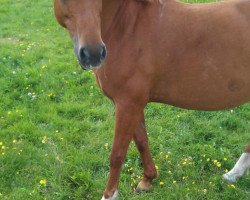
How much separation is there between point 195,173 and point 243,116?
1.36 m

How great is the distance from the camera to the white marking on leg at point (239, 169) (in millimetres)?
4012

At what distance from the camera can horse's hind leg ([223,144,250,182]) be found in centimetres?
401

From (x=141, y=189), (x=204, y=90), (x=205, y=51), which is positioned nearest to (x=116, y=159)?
(x=141, y=189)

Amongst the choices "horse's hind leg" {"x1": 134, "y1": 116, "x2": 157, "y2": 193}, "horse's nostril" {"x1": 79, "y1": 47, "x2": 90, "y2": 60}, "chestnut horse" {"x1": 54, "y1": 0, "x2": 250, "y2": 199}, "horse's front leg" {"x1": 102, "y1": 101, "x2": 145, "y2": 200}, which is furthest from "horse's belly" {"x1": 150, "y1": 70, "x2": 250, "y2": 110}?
"horse's nostril" {"x1": 79, "y1": 47, "x2": 90, "y2": 60}

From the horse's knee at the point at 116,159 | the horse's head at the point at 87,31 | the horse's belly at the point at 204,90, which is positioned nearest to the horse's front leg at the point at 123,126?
the horse's knee at the point at 116,159

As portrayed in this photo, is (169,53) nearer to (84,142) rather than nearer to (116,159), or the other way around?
(116,159)

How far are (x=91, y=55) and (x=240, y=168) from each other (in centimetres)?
218

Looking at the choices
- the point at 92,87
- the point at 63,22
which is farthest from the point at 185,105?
the point at 92,87

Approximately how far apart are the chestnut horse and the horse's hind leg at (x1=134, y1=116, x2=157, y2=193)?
494 mm

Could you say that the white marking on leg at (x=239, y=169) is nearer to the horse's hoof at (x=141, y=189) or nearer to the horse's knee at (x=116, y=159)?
the horse's hoof at (x=141, y=189)

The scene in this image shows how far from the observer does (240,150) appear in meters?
4.48

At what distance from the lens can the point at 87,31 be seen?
2.69 metres

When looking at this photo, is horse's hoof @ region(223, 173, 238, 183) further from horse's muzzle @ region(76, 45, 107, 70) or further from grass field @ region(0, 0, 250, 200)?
horse's muzzle @ region(76, 45, 107, 70)

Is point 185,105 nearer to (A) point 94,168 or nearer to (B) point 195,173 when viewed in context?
(B) point 195,173
